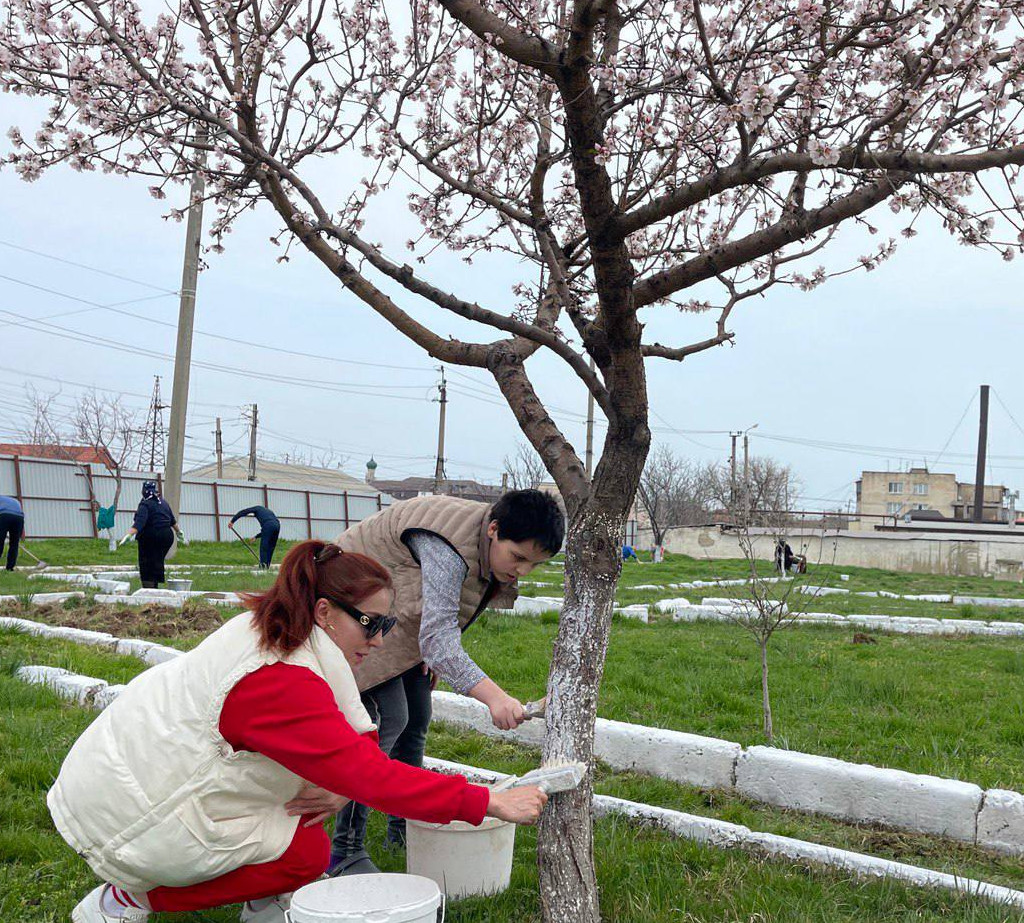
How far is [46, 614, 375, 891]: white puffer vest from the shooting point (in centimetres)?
254

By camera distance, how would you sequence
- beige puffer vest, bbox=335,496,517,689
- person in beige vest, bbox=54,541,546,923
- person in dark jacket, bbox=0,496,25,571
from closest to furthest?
person in beige vest, bbox=54,541,546,923, beige puffer vest, bbox=335,496,517,689, person in dark jacket, bbox=0,496,25,571

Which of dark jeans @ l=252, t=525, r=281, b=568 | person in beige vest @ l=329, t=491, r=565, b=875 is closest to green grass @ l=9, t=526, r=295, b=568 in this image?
dark jeans @ l=252, t=525, r=281, b=568

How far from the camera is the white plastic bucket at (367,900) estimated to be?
2352 millimetres

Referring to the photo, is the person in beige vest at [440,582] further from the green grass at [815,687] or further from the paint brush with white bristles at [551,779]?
the green grass at [815,687]

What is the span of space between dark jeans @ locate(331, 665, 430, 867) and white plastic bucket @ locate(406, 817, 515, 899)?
0.83 ft

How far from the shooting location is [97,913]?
2.84 m

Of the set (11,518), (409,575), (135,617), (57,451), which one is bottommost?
(135,617)

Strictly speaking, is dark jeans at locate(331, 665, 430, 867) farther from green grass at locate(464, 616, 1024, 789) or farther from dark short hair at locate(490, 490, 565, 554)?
green grass at locate(464, 616, 1024, 789)

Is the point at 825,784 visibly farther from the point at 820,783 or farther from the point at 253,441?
the point at 253,441

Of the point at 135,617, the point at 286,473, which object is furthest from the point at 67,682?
the point at 286,473

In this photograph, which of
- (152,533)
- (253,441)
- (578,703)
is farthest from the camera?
(253,441)

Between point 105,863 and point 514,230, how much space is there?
3585 mm

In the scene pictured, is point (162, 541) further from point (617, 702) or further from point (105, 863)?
point (105, 863)

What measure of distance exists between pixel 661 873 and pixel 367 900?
4.09ft
